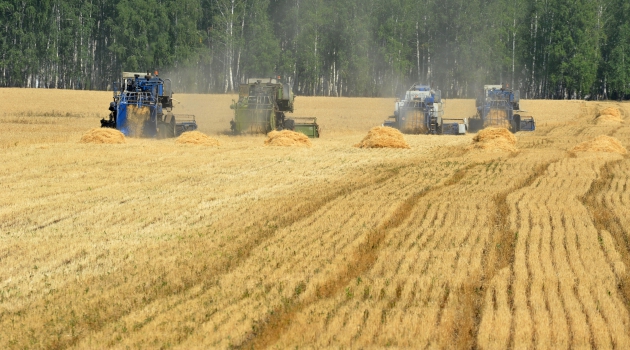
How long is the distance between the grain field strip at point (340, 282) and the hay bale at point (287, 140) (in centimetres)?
1225

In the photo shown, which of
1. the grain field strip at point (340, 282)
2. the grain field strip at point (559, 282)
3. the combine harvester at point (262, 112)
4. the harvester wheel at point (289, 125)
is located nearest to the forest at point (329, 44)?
the combine harvester at point (262, 112)

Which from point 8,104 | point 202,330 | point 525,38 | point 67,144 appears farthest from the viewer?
point 525,38

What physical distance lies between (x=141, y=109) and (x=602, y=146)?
15730mm

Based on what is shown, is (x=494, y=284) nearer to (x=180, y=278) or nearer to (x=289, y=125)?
(x=180, y=278)

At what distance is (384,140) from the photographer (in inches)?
1054

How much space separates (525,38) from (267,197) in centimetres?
7694

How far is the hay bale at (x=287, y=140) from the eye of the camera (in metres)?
27.1

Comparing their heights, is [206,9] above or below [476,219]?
→ above

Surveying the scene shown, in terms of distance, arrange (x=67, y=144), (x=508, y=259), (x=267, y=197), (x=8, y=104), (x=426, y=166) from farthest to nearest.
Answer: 1. (x=8, y=104)
2. (x=67, y=144)
3. (x=426, y=166)
4. (x=267, y=197)
5. (x=508, y=259)

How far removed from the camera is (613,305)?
8.62m

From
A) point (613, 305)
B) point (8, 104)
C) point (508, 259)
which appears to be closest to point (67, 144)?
point (508, 259)

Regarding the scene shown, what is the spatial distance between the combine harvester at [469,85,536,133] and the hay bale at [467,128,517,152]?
10891mm

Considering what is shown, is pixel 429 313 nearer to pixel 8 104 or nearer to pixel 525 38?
pixel 8 104

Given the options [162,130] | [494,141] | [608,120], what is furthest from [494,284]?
[608,120]
